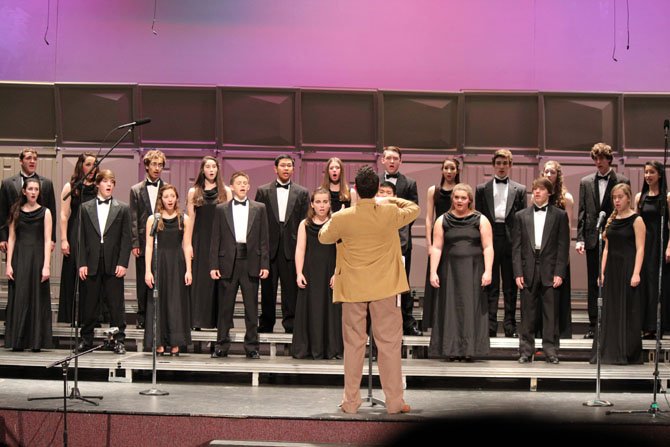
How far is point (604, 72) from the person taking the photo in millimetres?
8547

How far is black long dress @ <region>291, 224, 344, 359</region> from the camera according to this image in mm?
6250

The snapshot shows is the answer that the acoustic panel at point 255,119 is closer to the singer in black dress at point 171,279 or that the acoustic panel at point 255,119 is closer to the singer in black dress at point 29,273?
the singer in black dress at point 171,279

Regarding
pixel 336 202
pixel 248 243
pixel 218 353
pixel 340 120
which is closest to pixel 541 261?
pixel 336 202

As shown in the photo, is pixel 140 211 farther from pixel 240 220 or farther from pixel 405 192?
pixel 405 192

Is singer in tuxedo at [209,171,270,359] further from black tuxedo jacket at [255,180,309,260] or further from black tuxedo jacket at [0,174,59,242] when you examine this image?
black tuxedo jacket at [0,174,59,242]

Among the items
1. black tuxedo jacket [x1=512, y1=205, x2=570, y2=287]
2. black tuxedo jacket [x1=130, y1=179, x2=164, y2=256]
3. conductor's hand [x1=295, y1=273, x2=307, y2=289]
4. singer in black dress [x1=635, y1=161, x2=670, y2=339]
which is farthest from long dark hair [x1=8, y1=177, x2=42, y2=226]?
singer in black dress [x1=635, y1=161, x2=670, y2=339]

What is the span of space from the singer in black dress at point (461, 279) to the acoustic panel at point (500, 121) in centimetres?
240

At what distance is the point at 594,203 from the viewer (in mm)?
6672

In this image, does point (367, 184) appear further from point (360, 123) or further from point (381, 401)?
point (360, 123)

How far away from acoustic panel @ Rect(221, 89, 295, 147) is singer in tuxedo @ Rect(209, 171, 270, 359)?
7.06 ft

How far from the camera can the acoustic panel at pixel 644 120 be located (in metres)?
8.29

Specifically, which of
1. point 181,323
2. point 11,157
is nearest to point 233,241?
point 181,323

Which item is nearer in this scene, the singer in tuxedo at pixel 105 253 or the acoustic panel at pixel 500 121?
the singer in tuxedo at pixel 105 253

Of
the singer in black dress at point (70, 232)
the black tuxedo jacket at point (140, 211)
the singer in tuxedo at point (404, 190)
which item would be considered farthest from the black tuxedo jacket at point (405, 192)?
the singer in black dress at point (70, 232)
